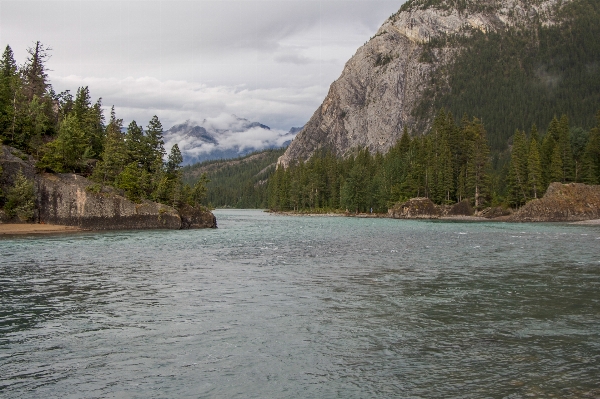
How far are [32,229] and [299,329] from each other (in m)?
61.4

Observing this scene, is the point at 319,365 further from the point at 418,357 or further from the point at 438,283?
the point at 438,283

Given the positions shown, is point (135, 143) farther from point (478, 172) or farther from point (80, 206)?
point (478, 172)

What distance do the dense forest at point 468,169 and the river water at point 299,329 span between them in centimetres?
9176

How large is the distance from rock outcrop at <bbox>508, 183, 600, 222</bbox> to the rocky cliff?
3373 inches

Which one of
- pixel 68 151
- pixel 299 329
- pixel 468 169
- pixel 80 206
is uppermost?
pixel 468 169

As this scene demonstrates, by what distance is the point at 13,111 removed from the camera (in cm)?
7719

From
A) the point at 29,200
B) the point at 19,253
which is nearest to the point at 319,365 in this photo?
the point at 19,253

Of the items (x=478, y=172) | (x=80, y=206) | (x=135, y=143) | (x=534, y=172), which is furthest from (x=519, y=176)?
(x=80, y=206)

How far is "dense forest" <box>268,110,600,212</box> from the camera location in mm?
118438

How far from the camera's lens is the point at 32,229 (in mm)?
65562

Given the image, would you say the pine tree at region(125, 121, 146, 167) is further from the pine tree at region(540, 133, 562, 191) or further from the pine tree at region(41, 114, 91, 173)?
the pine tree at region(540, 133, 562, 191)

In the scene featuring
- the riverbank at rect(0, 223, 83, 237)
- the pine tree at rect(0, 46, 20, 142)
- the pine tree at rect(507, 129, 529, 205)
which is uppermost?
the pine tree at rect(0, 46, 20, 142)

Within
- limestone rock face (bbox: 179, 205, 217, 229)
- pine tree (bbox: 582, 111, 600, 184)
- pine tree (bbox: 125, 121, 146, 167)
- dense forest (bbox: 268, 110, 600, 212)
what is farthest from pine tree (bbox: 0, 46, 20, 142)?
pine tree (bbox: 582, 111, 600, 184)

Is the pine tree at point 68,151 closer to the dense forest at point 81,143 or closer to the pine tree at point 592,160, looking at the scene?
the dense forest at point 81,143
